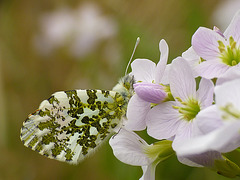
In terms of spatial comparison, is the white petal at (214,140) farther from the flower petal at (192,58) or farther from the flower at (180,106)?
the flower petal at (192,58)

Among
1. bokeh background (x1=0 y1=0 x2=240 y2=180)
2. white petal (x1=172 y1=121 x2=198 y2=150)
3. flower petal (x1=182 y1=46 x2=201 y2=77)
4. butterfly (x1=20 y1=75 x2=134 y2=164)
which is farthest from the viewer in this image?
bokeh background (x1=0 y1=0 x2=240 y2=180)

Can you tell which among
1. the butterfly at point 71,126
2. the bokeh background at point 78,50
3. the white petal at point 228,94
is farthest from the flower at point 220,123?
the bokeh background at point 78,50

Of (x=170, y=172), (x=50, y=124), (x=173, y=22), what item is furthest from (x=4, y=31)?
(x=50, y=124)

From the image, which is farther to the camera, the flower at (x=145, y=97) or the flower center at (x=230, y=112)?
the flower at (x=145, y=97)

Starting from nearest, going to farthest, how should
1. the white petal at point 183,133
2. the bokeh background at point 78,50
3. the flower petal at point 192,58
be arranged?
the white petal at point 183,133 → the flower petal at point 192,58 → the bokeh background at point 78,50

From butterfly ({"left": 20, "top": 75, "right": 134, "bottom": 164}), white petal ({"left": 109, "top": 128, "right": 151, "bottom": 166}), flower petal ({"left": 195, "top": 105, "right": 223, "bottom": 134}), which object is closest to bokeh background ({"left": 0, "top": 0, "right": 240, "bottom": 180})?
butterfly ({"left": 20, "top": 75, "right": 134, "bottom": 164})

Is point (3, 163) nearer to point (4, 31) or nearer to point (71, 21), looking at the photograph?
point (4, 31)

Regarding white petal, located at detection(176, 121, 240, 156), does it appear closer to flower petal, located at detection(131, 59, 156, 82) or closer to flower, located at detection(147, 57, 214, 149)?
flower, located at detection(147, 57, 214, 149)

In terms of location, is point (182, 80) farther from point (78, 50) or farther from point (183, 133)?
point (78, 50)

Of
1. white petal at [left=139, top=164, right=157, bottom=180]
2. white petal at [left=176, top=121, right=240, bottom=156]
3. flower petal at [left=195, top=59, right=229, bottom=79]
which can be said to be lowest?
white petal at [left=139, top=164, right=157, bottom=180]
